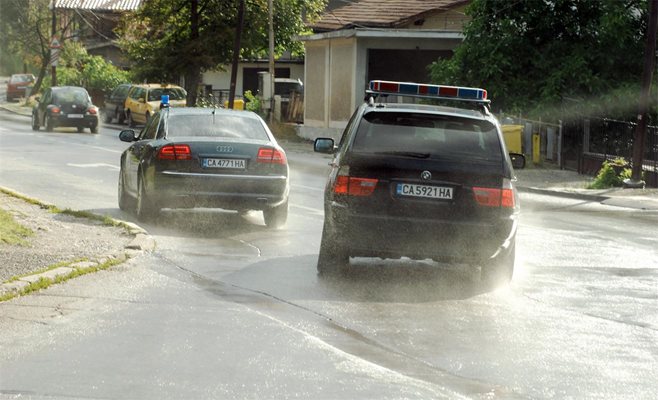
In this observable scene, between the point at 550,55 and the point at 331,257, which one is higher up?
the point at 550,55

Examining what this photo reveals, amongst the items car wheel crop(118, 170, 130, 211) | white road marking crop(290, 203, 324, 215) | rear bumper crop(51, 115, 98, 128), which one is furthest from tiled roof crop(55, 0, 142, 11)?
car wheel crop(118, 170, 130, 211)

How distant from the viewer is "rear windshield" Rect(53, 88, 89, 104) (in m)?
43.2

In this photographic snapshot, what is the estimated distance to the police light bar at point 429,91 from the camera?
1143 centimetres

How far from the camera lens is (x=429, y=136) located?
428 inches

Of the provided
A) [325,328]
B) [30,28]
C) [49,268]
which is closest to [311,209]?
[49,268]

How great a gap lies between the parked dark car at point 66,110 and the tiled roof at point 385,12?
9971 millimetres

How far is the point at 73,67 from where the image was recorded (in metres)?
80.4

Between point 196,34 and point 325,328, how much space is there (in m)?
44.7

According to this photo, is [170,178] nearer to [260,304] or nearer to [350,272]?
[350,272]

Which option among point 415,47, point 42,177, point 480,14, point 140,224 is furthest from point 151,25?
point 140,224

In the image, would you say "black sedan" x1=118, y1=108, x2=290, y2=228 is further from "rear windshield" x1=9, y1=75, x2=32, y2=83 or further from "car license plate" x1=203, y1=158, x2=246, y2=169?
"rear windshield" x1=9, y1=75, x2=32, y2=83

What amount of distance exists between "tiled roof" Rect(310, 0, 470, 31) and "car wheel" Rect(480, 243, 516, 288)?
34515 mm

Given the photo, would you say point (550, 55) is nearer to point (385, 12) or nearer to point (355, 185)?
point (385, 12)

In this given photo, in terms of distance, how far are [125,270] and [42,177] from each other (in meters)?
11.6
